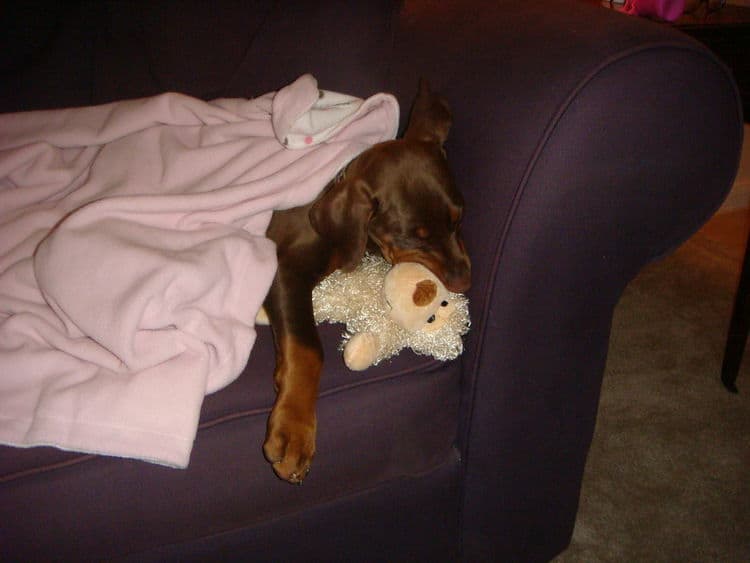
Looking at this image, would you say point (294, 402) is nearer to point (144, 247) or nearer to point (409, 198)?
point (144, 247)

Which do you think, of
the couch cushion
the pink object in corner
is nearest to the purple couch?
the couch cushion

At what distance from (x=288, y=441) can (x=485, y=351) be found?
0.36m

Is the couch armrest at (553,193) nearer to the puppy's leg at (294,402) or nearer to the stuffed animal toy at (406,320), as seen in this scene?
the stuffed animal toy at (406,320)

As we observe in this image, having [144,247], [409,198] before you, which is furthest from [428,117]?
[144,247]

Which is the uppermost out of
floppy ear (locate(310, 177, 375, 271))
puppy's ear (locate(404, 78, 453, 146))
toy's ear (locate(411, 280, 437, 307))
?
puppy's ear (locate(404, 78, 453, 146))

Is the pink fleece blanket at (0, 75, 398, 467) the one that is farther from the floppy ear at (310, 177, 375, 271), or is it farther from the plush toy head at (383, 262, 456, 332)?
the plush toy head at (383, 262, 456, 332)

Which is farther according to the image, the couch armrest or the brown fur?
the brown fur

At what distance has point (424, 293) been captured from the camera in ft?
3.38

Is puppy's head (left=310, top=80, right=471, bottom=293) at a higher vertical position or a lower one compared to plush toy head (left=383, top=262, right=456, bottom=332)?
higher

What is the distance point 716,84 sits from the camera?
3.01ft

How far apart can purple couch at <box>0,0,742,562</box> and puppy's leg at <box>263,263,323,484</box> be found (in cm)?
4

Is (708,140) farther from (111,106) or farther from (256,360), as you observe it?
(111,106)

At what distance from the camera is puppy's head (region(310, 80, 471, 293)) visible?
1146 millimetres

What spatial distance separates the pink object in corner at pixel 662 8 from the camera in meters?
1.91
